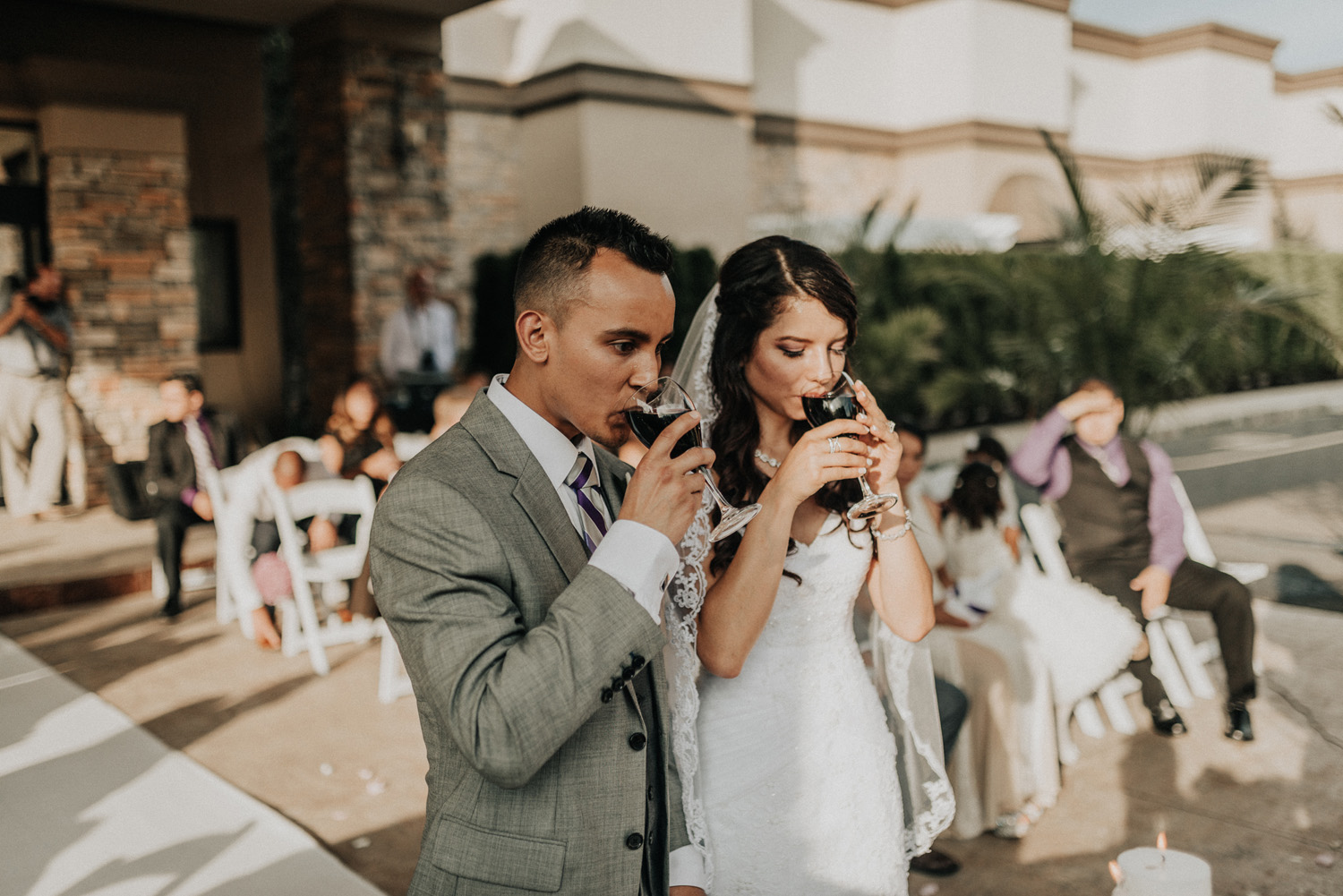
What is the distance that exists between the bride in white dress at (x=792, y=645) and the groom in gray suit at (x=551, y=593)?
45 centimetres

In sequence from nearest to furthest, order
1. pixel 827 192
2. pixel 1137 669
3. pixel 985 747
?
pixel 985 747
pixel 1137 669
pixel 827 192

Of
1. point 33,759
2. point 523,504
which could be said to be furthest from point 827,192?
point 523,504

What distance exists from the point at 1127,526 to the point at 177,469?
18.3 feet

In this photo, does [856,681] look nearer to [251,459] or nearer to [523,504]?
[523,504]

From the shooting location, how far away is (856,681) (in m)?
2.25

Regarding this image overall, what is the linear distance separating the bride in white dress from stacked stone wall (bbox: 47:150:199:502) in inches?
314

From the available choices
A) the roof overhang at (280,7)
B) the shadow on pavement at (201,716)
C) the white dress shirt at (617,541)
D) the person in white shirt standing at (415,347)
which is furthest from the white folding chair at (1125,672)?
the roof overhang at (280,7)

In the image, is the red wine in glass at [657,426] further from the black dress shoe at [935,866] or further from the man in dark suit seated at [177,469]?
the man in dark suit seated at [177,469]

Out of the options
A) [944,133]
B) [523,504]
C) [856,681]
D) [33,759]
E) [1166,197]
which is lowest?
[33,759]

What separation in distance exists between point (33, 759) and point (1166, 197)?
7.05 metres

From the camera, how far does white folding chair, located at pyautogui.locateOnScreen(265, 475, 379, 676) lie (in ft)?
18.1

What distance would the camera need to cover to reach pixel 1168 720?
4.42 meters

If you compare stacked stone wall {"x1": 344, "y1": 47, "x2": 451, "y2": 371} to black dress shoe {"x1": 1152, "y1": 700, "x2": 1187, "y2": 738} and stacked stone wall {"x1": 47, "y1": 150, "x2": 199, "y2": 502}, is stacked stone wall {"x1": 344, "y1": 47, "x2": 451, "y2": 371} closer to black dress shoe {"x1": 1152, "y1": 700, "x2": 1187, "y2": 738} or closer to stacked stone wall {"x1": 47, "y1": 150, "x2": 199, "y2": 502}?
stacked stone wall {"x1": 47, "y1": 150, "x2": 199, "y2": 502}

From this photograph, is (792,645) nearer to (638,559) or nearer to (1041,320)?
(638,559)
